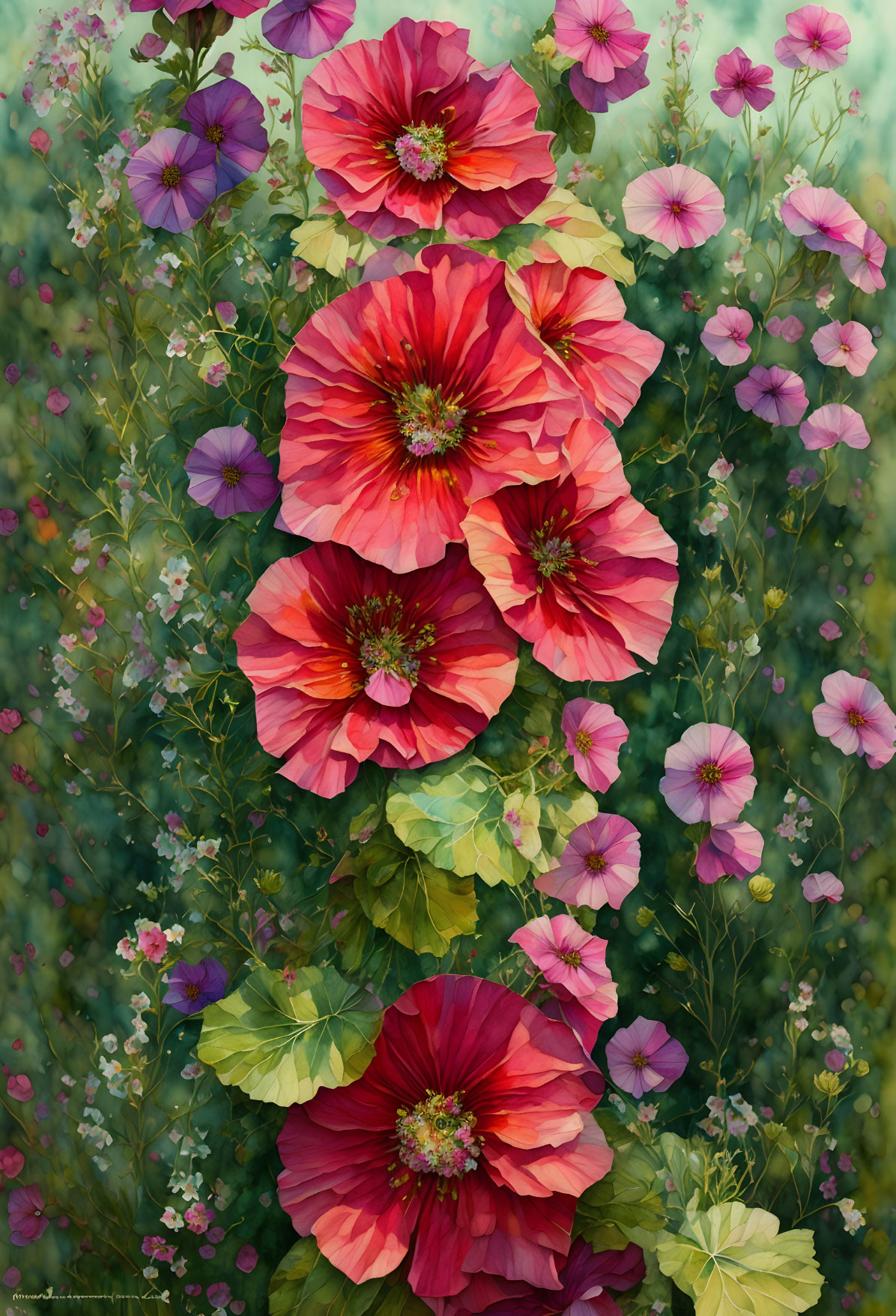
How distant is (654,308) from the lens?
43.0 inches

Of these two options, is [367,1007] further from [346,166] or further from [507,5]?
[507,5]

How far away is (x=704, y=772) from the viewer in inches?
43.2

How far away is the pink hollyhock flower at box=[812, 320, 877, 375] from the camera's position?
1114 mm

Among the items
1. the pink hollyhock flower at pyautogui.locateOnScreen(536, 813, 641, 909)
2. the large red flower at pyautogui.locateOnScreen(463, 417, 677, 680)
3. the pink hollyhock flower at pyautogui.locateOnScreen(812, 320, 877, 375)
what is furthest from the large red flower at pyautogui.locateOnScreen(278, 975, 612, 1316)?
the pink hollyhock flower at pyautogui.locateOnScreen(812, 320, 877, 375)

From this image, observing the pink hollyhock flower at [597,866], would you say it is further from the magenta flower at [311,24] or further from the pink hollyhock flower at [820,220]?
the magenta flower at [311,24]

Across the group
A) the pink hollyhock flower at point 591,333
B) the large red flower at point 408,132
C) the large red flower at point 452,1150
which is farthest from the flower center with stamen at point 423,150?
the large red flower at point 452,1150

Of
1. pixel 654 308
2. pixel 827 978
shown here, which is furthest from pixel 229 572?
pixel 827 978

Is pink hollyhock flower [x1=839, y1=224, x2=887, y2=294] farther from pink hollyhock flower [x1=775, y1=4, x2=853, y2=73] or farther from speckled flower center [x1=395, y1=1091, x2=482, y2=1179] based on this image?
speckled flower center [x1=395, y1=1091, x2=482, y2=1179]

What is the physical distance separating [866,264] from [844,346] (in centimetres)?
9

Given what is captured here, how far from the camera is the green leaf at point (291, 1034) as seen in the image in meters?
1.01

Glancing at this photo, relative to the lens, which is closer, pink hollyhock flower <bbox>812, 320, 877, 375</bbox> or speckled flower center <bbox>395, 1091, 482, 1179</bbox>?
speckled flower center <bbox>395, 1091, 482, 1179</bbox>

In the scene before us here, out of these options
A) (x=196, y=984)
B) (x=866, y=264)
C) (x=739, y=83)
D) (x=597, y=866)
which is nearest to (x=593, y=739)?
(x=597, y=866)

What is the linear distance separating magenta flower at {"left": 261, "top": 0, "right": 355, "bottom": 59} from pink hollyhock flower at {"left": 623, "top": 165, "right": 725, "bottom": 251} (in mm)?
325

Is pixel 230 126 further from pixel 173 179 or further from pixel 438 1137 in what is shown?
pixel 438 1137
